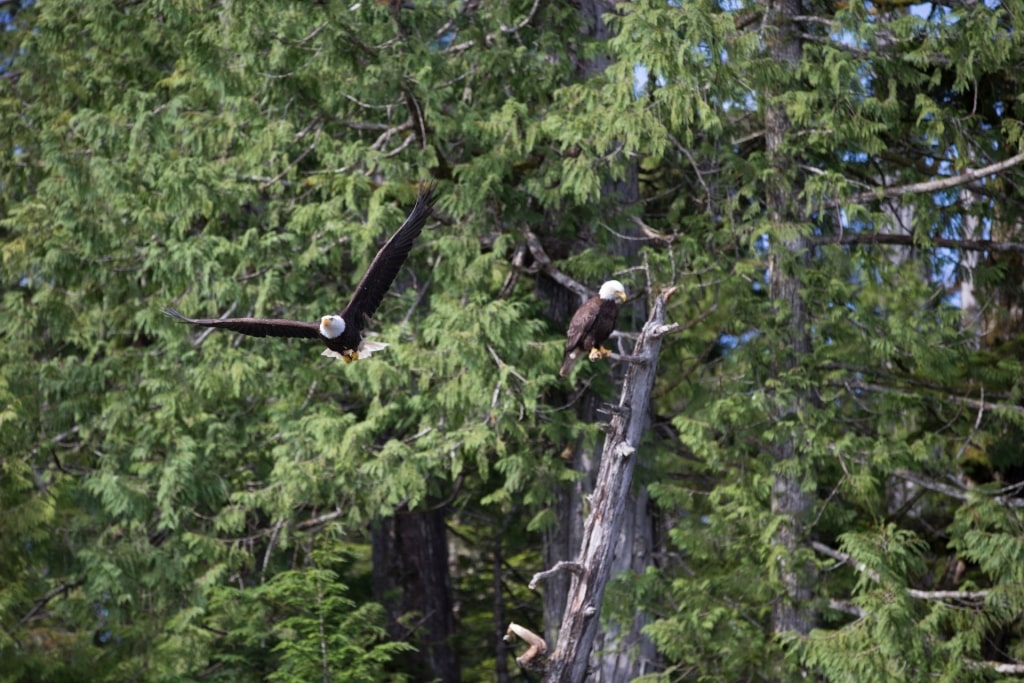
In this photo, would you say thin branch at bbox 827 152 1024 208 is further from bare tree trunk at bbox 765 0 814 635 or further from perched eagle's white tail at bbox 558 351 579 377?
perched eagle's white tail at bbox 558 351 579 377

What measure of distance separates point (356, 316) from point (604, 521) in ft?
7.26

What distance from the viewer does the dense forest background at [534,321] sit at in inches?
373

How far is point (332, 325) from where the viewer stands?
8.59m

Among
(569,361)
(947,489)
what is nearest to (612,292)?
(569,361)

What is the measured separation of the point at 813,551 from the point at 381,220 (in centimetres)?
401

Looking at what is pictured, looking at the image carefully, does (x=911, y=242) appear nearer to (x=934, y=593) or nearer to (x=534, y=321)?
(x=934, y=593)

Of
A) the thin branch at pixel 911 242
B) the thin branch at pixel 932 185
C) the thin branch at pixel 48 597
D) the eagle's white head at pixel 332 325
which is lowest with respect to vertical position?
the thin branch at pixel 48 597

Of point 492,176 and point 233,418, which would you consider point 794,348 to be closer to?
point 492,176

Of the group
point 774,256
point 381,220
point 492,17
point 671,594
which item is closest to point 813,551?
point 671,594

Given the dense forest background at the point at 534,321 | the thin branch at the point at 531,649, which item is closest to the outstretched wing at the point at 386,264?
the dense forest background at the point at 534,321

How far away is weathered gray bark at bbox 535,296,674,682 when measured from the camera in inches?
303

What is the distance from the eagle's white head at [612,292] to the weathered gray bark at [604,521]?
95cm

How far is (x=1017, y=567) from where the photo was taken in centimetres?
905

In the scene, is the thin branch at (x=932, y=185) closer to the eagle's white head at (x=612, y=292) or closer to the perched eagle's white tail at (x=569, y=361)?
the eagle's white head at (x=612, y=292)
